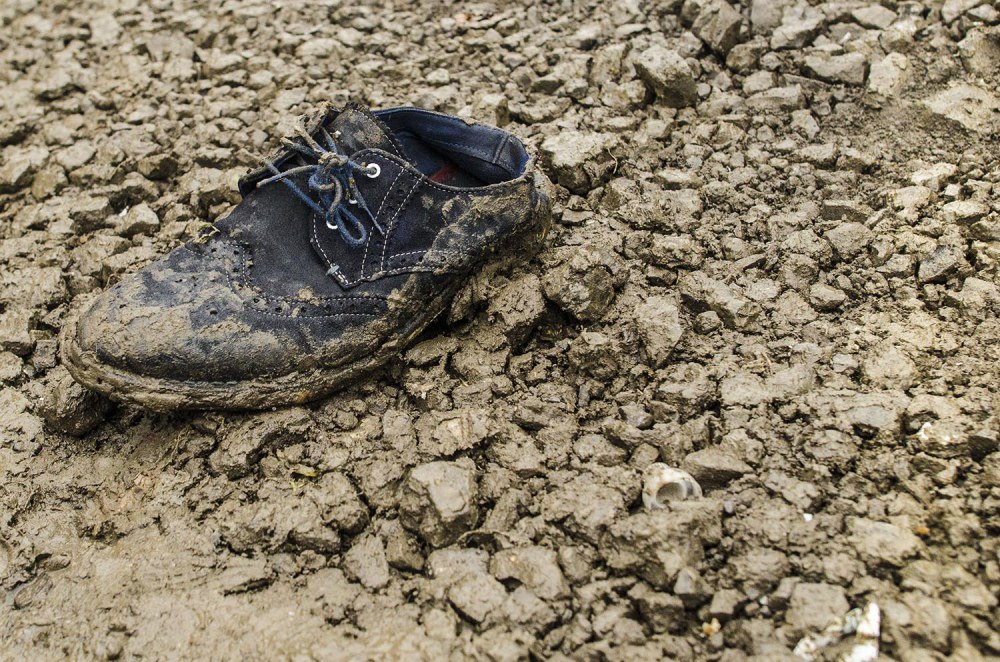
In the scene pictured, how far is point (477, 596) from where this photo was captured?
162cm

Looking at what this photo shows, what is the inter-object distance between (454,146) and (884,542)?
1461 mm

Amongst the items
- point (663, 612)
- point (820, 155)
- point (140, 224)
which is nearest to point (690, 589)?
point (663, 612)

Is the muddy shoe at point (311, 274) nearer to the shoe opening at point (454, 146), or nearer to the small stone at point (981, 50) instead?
the shoe opening at point (454, 146)

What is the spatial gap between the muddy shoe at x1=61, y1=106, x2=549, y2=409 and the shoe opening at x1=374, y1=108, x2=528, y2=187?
2 cm

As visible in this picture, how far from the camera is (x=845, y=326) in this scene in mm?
2016

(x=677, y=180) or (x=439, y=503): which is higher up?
(x=677, y=180)

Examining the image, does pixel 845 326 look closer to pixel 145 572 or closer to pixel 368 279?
pixel 368 279

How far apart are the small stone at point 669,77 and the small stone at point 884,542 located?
1641 mm

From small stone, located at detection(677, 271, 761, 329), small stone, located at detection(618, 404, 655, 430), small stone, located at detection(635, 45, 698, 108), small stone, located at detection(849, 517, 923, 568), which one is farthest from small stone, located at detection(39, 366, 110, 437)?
small stone, located at detection(635, 45, 698, 108)

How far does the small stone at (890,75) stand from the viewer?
2543 millimetres

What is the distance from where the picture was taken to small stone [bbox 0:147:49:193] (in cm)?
280

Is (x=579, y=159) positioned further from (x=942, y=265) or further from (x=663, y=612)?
(x=663, y=612)

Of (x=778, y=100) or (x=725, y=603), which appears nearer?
(x=725, y=603)

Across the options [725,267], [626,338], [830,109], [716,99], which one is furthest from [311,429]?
[830,109]
